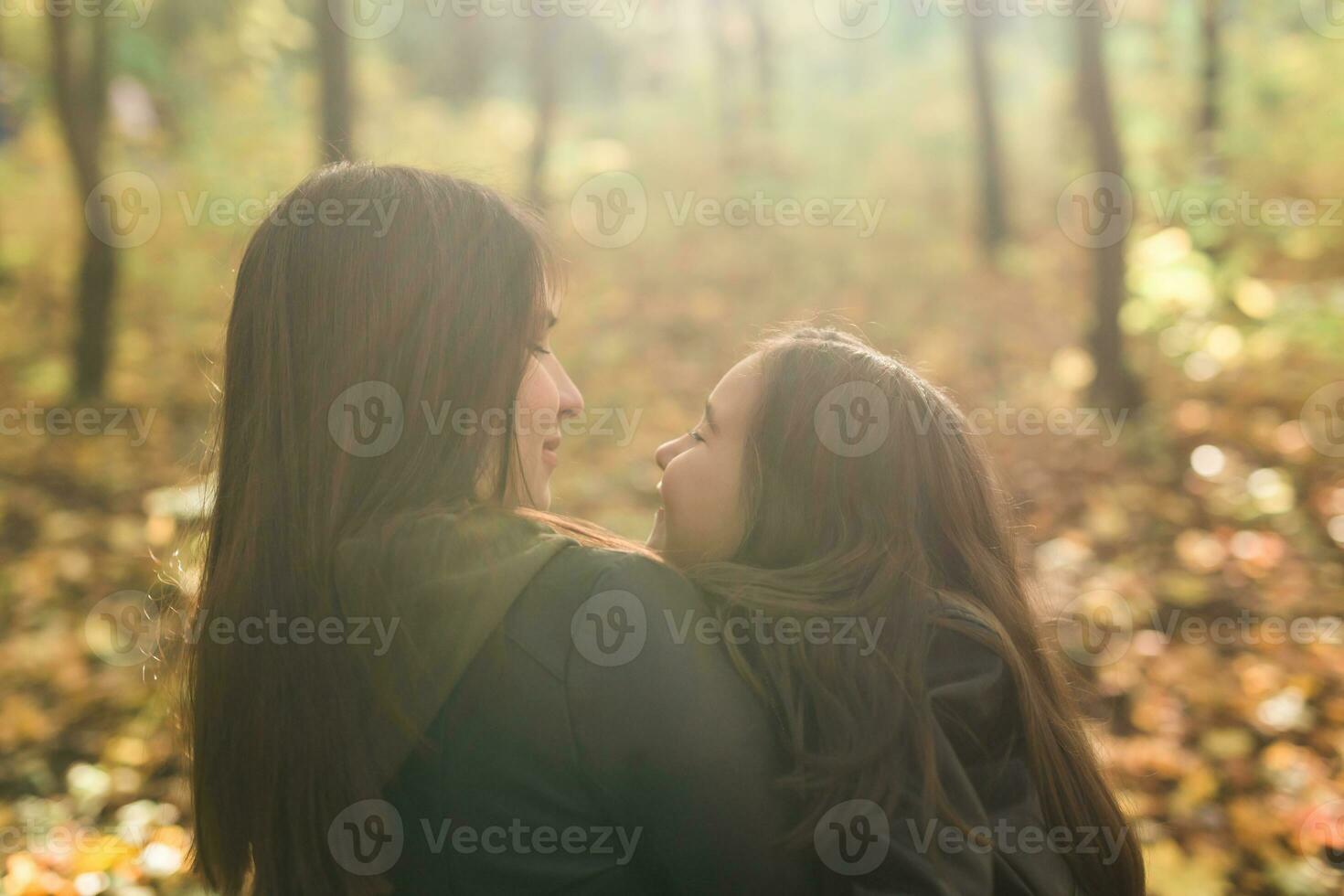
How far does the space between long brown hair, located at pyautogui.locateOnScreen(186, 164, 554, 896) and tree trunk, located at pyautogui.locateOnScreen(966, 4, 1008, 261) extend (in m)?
12.1

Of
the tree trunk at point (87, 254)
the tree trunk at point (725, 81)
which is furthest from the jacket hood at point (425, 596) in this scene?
the tree trunk at point (725, 81)

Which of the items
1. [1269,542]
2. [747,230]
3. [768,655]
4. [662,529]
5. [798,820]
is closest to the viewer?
[798,820]

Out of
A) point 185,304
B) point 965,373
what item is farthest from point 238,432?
point 185,304

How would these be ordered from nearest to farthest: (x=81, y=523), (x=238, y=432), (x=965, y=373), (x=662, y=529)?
(x=238, y=432), (x=662, y=529), (x=81, y=523), (x=965, y=373)

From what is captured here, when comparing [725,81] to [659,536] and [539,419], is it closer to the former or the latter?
[659,536]

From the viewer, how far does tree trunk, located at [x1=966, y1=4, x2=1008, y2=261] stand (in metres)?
12.9

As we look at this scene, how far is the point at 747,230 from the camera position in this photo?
571 inches

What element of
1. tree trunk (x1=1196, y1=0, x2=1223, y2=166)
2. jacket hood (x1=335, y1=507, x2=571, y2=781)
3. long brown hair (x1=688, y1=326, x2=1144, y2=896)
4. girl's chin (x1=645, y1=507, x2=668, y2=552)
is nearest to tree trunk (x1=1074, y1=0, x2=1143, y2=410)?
tree trunk (x1=1196, y1=0, x2=1223, y2=166)

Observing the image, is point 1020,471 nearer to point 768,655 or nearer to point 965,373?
point 965,373

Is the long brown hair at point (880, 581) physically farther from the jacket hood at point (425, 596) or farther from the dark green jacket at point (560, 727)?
the jacket hood at point (425, 596)

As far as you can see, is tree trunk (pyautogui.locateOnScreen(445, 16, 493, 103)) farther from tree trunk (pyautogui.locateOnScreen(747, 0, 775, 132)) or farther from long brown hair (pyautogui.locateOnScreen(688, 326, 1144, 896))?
long brown hair (pyautogui.locateOnScreen(688, 326, 1144, 896))

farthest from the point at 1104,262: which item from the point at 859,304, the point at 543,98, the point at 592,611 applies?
the point at 543,98

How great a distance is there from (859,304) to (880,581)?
34.4 feet

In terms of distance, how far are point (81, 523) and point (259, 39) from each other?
3.74 m
